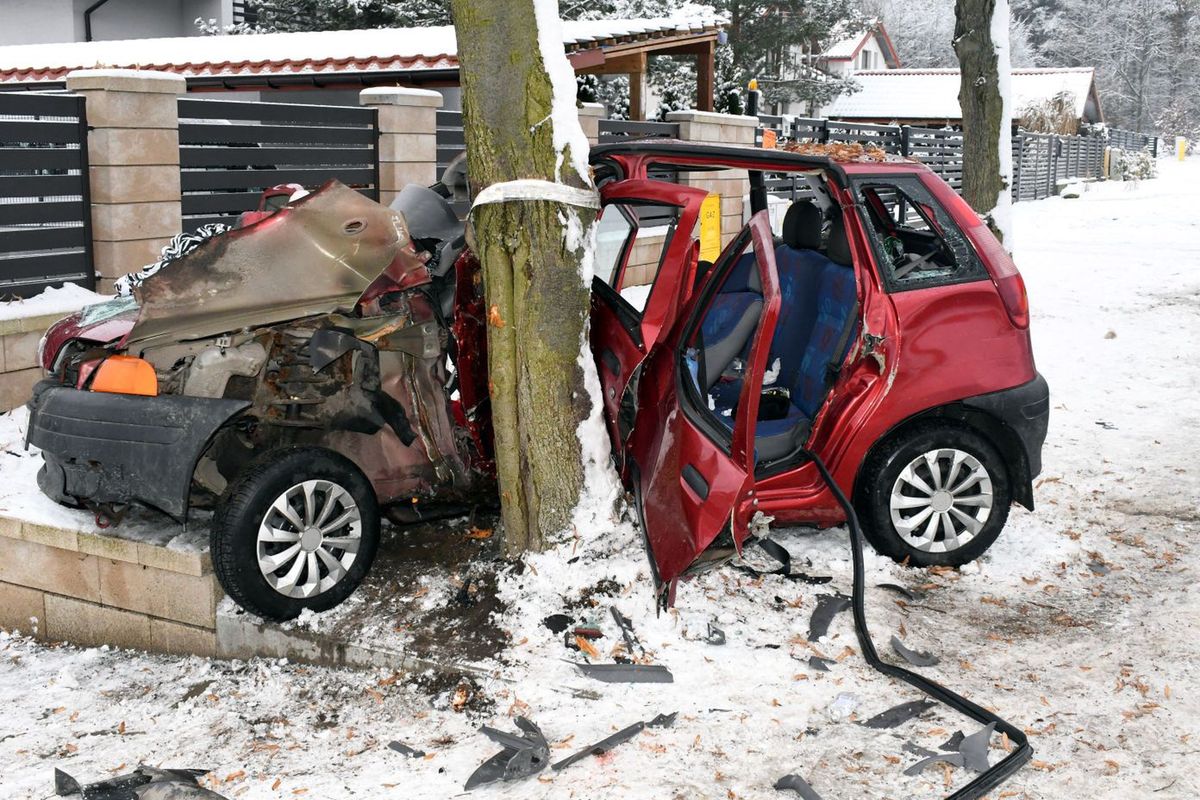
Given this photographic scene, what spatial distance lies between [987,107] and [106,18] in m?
18.4

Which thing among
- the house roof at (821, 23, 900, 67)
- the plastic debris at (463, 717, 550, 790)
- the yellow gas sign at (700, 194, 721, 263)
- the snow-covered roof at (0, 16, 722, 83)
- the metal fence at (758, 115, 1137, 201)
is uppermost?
the house roof at (821, 23, 900, 67)

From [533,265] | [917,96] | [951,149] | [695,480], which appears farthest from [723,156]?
[917,96]

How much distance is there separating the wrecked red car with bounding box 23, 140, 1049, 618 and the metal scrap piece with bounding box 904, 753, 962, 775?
0.97 m

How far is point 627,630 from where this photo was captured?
4.41 meters

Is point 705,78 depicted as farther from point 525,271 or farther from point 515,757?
point 515,757

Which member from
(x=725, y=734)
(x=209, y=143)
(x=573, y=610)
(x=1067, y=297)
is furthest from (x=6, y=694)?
(x=1067, y=297)

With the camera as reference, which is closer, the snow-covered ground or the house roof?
the snow-covered ground

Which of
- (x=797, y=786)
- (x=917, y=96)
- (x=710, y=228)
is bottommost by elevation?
(x=797, y=786)

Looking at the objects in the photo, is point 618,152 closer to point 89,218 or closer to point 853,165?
point 853,165

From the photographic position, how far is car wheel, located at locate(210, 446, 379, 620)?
4449mm

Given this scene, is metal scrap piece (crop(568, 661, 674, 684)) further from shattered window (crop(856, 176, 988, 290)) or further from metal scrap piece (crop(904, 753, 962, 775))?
shattered window (crop(856, 176, 988, 290))

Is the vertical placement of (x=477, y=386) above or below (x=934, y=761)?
above

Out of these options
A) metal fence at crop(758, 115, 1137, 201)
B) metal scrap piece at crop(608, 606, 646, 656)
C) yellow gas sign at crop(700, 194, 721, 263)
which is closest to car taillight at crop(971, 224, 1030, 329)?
yellow gas sign at crop(700, 194, 721, 263)

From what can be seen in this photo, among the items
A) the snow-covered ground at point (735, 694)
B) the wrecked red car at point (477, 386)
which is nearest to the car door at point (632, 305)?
the wrecked red car at point (477, 386)
